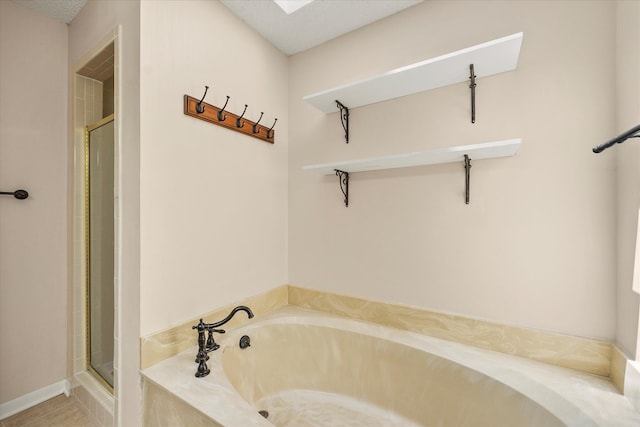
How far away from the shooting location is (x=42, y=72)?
1678 mm

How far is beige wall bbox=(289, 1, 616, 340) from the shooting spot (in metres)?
1.11

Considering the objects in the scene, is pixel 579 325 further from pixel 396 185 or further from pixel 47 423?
pixel 47 423

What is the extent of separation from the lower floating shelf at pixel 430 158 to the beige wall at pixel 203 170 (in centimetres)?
49

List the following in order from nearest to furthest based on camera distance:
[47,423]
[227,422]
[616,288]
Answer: [227,422] → [616,288] → [47,423]

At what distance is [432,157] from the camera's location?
4.32ft

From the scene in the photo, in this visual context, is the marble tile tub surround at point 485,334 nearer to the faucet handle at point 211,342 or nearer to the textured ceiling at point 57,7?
the faucet handle at point 211,342

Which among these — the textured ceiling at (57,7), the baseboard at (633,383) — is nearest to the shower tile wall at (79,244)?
the textured ceiling at (57,7)

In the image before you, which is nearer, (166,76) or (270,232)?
(166,76)

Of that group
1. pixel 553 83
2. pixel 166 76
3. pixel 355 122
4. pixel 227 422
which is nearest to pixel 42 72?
pixel 166 76

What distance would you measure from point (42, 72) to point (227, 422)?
2.26 meters

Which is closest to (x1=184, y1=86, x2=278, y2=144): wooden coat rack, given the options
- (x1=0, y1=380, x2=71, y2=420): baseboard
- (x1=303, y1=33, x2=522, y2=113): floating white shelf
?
(x1=303, y1=33, x2=522, y2=113): floating white shelf

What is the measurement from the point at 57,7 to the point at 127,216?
1.48m

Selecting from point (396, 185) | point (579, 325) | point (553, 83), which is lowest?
point (579, 325)

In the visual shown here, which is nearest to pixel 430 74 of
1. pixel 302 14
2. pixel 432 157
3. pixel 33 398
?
pixel 432 157
